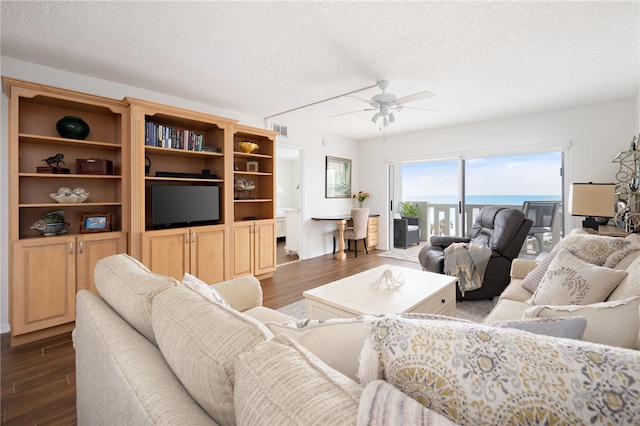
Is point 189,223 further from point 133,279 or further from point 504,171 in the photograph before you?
point 504,171

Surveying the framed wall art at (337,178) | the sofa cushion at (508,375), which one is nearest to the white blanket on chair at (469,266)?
the sofa cushion at (508,375)

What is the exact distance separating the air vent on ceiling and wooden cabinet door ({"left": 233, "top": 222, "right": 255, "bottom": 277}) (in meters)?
A: 1.78

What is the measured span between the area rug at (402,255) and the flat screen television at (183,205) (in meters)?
3.45

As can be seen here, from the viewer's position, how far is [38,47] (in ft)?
8.16

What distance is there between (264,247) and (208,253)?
35.0 inches

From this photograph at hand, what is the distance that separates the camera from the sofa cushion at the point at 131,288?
98 centimetres

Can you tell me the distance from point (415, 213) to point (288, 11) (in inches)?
197

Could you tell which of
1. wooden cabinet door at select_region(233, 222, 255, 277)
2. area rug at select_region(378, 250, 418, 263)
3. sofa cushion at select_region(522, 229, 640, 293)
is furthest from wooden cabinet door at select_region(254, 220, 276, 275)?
sofa cushion at select_region(522, 229, 640, 293)

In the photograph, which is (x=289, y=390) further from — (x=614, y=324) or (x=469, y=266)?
(x=469, y=266)

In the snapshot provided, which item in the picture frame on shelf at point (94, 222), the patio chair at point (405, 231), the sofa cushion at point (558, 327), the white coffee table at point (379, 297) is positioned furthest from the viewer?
the patio chair at point (405, 231)

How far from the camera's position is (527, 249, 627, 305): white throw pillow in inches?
57.5

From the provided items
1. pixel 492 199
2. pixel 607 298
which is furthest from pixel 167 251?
pixel 492 199

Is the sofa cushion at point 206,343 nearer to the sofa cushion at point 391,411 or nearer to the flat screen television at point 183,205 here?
the sofa cushion at point 391,411

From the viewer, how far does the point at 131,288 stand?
1078 millimetres
